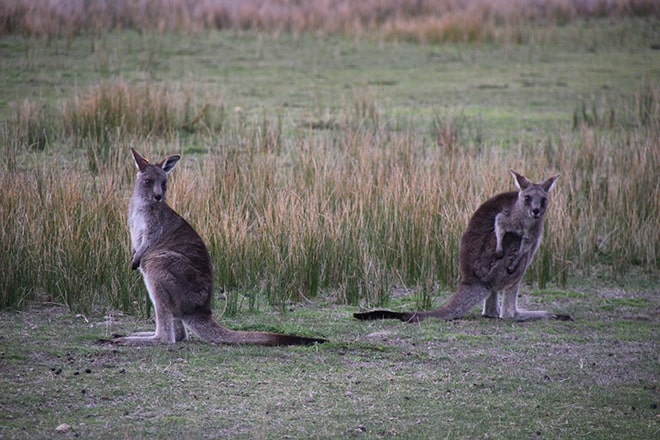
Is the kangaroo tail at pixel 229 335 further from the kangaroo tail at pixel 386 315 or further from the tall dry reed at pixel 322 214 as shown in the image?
the tall dry reed at pixel 322 214

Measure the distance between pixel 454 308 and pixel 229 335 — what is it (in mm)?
1740

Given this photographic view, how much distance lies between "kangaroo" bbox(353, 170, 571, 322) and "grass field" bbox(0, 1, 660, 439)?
0.55ft

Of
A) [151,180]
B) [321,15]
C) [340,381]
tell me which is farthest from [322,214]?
[321,15]

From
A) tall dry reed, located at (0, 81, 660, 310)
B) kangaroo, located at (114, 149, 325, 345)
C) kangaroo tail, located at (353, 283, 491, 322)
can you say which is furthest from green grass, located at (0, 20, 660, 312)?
kangaroo, located at (114, 149, 325, 345)

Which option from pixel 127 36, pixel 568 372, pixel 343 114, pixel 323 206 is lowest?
pixel 568 372

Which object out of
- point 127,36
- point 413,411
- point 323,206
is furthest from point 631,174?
point 127,36

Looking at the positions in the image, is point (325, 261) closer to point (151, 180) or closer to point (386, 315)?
point (386, 315)

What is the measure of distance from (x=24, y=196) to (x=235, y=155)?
2685 millimetres

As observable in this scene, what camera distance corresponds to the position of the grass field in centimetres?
470

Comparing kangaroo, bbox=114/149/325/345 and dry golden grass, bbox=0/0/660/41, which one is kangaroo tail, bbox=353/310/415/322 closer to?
kangaroo, bbox=114/149/325/345

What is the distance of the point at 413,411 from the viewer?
469cm

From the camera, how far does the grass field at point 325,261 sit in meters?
4.70

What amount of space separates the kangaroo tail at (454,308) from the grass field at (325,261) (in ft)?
0.27

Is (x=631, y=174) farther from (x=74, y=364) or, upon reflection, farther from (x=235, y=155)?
(x=74, y=364)
